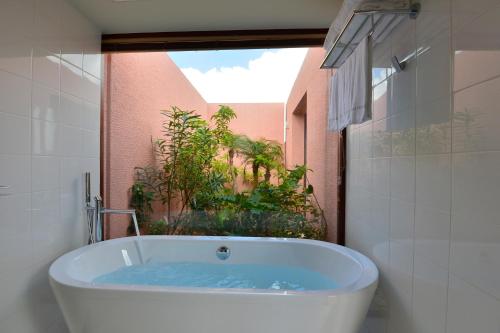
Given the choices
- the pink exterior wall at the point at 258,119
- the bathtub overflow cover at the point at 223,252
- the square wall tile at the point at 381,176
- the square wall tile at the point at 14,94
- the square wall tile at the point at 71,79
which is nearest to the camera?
the square wall tile at the point at 14,94

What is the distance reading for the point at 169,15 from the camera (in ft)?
6.93

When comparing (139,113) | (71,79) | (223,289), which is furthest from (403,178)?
(139,113)

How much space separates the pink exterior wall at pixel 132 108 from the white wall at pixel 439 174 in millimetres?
1859

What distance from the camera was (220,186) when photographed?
284 cm

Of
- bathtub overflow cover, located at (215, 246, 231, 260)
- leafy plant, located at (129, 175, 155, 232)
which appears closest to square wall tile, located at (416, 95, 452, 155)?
bathtub overflow cover, located at (215, 246, 231, 260)

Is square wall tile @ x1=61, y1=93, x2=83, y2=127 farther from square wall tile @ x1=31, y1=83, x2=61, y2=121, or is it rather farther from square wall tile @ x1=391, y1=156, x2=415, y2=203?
square wall tile @ x1=391, y1=156, x2=415, y2=203

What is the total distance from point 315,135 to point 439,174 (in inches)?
77.8

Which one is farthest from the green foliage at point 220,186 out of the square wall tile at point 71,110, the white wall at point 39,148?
the square wall tile at point 71,110

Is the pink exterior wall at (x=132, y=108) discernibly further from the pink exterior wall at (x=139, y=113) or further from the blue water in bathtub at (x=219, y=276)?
the blue water in bathtub at (x=219, y=276)

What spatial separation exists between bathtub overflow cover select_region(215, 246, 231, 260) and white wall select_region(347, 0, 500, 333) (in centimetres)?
98

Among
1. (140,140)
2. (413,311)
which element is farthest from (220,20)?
(413,311)

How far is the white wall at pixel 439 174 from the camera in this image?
910mm

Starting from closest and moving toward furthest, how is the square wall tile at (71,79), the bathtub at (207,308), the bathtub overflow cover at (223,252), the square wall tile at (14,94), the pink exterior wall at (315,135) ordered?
the bathtub at (207,308)
the square wall tile at (14,94)
the square wall tile at (71,79)
the bathtub overflow cover at (223,252)
the pink exterior wall at (315,135)

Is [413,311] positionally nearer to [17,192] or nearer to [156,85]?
[17,192]
